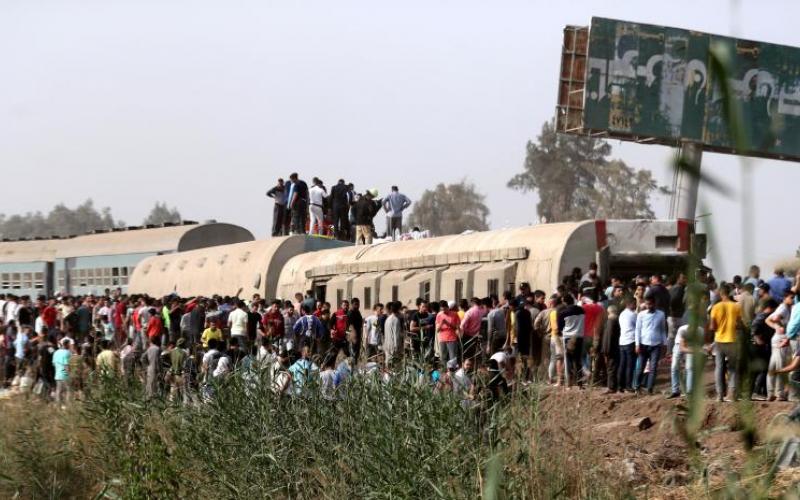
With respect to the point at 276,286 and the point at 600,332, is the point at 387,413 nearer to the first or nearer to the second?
the point at 600,332

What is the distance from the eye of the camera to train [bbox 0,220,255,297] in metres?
37.9

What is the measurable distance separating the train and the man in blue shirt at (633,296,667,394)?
2384 cm

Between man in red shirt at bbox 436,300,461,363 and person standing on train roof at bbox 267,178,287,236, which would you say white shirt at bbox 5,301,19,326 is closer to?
person standing on train roof at bbox 267,178,287,236

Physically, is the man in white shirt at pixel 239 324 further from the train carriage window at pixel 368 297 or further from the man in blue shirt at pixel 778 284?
the man in blue shirt at pixel 778 284

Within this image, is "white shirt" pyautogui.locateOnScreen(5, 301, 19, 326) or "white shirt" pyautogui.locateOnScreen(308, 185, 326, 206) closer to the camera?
"white shirt" pyautogui.locateOnScreen(308, 185, 326, 206)

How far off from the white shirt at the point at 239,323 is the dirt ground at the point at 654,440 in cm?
792

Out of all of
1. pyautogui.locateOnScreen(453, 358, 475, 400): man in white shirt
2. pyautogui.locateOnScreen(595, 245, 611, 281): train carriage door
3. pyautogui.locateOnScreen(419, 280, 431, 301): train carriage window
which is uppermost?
pyautogui.locateOnScreen(595, 245, 611, 281): train carriage door

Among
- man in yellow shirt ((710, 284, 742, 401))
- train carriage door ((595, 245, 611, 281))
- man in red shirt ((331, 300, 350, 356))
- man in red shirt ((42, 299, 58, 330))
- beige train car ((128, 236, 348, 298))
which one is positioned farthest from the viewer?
beige train car ((128, 236, 348, 298))

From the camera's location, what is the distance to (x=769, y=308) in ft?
44.7

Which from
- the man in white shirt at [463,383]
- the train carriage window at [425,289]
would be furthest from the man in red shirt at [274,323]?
the man in white shirt at [463,383]

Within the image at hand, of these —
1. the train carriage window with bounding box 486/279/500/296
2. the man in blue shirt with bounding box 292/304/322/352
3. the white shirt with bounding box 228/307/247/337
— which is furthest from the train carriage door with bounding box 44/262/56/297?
the train carriage window with bounding box 486/279/500/296

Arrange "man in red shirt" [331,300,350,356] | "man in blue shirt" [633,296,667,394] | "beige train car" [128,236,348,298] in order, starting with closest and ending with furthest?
"man in blue shirt" [633,296,667,394] → "man in red shirt" [331,300,350,356] → "beige train car" [128,236,348,298]

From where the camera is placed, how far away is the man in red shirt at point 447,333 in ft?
53.4

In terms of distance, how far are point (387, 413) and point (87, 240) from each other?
33878 millimetres
